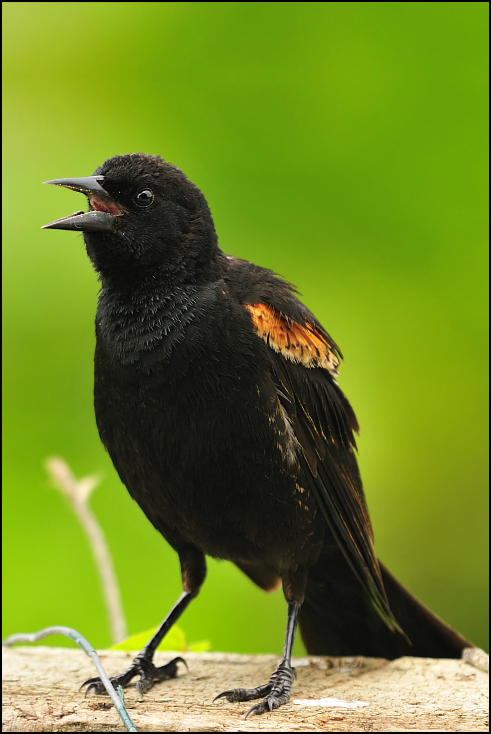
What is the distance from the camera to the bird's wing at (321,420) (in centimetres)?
271

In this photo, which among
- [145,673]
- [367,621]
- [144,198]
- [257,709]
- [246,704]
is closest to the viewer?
[257,709]

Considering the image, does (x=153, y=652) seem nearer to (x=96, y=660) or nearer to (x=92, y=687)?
(x=92, y=687)

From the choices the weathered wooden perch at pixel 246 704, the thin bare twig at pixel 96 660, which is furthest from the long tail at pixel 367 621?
the thin bare twig at pixel 96 660

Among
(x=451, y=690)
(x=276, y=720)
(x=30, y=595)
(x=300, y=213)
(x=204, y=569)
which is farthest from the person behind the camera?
(x=300, y=213)

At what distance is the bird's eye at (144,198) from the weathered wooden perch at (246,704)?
1430 millimetres

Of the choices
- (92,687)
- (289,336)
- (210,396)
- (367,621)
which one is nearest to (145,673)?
(92,687)

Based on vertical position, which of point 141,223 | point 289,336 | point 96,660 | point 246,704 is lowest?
point 246,704

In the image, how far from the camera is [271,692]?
2613 millimetres

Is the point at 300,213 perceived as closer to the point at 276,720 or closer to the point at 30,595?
the point at 30,595

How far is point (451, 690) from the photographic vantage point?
272 centimetres

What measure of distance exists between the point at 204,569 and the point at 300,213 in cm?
174

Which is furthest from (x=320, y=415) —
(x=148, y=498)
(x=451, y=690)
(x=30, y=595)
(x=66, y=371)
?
(x=30, y=595)

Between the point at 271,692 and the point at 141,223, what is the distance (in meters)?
1.41

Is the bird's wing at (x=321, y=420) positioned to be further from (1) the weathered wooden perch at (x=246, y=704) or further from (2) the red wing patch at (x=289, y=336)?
(1) the weathered wooden perch at (x=246, y=704)
